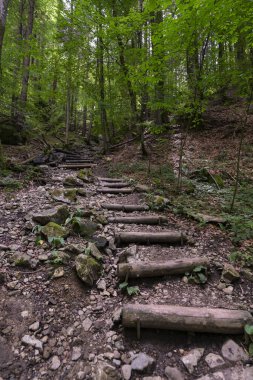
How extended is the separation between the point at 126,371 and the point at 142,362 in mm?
167

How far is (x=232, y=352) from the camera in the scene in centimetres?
224

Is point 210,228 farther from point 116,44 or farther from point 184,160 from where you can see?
point 116,44

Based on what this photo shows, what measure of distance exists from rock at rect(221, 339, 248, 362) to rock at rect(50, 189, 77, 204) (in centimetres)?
405

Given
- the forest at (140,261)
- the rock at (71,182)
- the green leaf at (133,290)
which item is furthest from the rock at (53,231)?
the rock at (71,182)

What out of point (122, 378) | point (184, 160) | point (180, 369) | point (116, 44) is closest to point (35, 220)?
point (122, 378)

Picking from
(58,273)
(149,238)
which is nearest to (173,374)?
(58,273)

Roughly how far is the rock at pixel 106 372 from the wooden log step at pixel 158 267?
3.67 feet

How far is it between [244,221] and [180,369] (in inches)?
128

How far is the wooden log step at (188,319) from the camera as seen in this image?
2.38 m

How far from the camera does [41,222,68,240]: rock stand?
371 centimetres

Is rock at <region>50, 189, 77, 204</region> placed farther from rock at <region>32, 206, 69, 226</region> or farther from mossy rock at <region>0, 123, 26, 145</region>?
mossy rock at <region>0, 123, 26, 145</region>

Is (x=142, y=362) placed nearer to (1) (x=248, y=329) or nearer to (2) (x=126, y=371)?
(2) (x=126, y=371)

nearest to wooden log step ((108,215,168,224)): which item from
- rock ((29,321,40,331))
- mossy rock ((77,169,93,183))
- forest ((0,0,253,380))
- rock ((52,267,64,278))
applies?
forest ((0,0,253,380))

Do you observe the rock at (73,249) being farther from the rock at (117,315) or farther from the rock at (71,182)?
the rock at (71,182)
